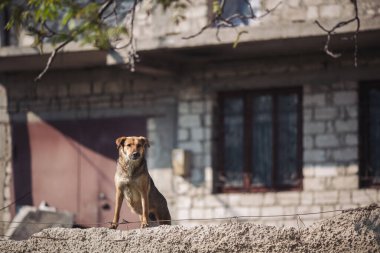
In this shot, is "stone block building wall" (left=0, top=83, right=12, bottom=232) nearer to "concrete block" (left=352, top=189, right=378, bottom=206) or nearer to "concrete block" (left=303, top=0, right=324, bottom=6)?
"concrete block" (left=303, top=0, right=324, bottom=6)

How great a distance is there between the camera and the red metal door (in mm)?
17484

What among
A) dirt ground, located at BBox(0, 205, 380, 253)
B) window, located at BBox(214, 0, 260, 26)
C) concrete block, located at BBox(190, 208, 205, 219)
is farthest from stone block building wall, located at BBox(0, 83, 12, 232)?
dirt ground, located at BBox(0, 205, 380, 253)

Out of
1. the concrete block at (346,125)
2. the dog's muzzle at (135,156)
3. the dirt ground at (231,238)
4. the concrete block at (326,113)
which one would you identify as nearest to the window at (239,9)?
the concrete block at (326,113)

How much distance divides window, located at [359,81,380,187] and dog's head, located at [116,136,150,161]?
595cm

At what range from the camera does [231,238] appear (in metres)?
8.33

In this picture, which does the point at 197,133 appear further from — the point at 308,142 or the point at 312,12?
the point at 312,12

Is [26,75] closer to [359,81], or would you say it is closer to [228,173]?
[228,173]

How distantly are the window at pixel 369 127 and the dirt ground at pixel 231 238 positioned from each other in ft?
25.1

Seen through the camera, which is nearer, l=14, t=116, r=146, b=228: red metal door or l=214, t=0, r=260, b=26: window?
l=214, t=0, r=260, b=26: window

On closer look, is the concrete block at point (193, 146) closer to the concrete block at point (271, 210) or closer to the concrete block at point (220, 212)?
the concrete block at point (220, 212)

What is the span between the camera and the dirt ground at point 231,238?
813cm

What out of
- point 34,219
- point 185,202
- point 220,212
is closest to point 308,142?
point 220,212

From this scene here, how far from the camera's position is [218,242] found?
8.35 m

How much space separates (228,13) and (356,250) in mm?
8444
